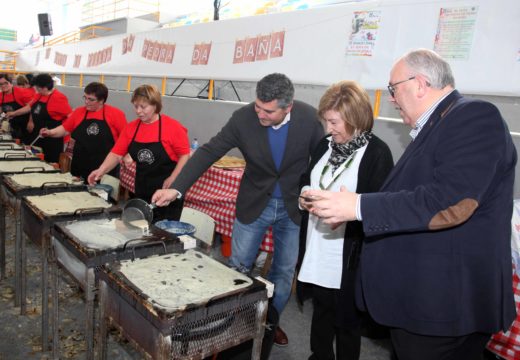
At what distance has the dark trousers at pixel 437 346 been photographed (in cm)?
124

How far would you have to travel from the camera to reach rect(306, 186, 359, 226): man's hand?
119 centimetres

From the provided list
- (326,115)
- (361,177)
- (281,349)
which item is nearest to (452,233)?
(361,177)

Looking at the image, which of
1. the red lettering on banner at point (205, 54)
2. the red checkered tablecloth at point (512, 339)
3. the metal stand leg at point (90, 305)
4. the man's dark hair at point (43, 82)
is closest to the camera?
the metal stand leg at point (90, 305)

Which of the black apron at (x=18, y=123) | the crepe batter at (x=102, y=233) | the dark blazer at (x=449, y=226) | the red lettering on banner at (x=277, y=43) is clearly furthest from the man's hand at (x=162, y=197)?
the black apron at (x=18, y=123)

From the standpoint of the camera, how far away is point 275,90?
2.00 meters

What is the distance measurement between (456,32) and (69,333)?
306cm

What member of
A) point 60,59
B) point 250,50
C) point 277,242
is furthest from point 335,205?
point 60,59

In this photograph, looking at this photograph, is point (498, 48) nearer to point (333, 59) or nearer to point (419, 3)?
point (419, 3)

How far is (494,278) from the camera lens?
1173 mm

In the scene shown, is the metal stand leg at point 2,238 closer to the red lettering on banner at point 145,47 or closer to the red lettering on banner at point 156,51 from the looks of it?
the red lettering on banner at point 156,51

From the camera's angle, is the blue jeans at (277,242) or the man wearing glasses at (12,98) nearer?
the blue jeans at (277,242)

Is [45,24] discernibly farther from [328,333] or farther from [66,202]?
[328,333]

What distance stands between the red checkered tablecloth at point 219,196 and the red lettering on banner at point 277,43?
1.24 m

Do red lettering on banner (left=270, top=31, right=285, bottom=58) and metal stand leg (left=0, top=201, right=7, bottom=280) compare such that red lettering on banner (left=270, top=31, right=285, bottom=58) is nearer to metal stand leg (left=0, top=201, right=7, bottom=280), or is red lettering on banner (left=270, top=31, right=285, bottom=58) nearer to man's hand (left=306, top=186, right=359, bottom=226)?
metal stand leg (left=0, top=201, right=7, bottom=280)
